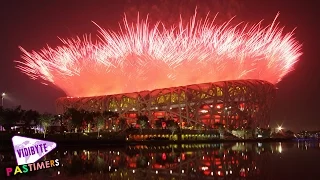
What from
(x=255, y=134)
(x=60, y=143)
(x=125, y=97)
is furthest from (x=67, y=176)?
(x=125, y=97)

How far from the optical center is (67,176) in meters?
19.3

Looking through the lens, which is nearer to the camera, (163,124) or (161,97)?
(163,124)

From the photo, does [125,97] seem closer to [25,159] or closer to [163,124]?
[163,124]

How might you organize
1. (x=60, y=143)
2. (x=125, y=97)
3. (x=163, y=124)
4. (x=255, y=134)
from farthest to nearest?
(x=125, y=97) → (x=255, y=134) → (x=163, y=124) → (x=60, y=143)

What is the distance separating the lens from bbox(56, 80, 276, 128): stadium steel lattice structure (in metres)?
96.2

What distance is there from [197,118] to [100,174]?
262 ft

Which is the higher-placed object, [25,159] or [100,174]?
[25,159]

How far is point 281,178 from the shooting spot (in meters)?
18.5

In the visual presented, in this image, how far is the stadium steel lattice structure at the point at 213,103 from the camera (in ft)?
316

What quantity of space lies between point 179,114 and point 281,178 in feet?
273

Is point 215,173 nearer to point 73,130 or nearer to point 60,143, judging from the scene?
point 60,143

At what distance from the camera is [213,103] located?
9806 centimetres

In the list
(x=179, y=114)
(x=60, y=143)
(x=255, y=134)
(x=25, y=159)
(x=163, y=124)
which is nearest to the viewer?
(x=25, y=159)

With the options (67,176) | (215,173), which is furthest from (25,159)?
(215,173)
